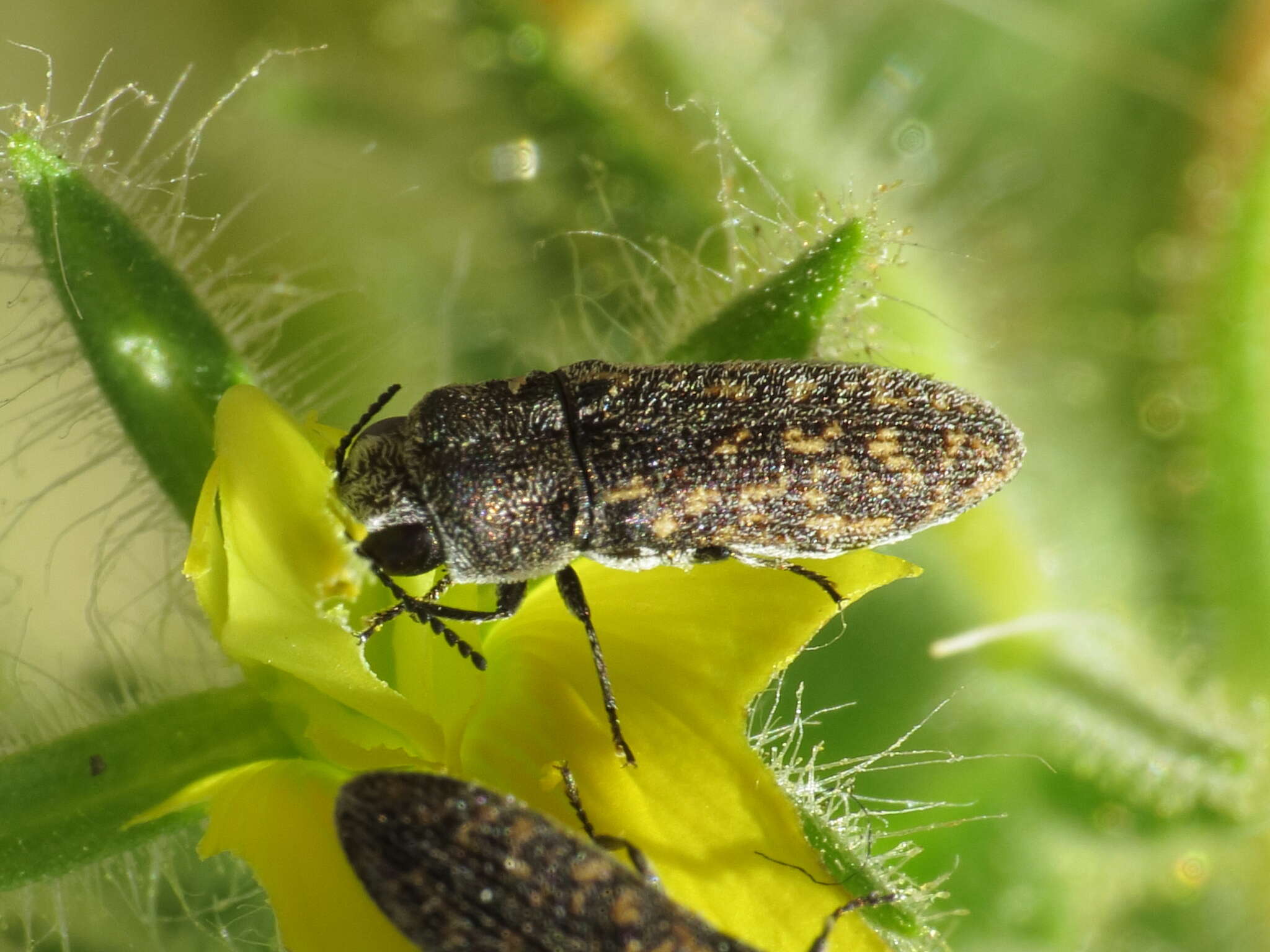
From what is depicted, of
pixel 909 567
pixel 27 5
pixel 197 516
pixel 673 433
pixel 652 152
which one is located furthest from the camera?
pixel 27 5

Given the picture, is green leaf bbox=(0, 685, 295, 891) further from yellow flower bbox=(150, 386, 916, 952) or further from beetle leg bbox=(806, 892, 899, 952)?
beetle leg bbox=(806, 892, 899, 952)

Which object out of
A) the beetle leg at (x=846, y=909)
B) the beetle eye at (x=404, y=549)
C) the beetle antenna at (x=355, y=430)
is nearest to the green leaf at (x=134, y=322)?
the beetle antenna at (x=355, y=430)

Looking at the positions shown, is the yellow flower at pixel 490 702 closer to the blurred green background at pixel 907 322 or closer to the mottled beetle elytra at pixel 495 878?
the mottled beetle elytra at pixel 495 878

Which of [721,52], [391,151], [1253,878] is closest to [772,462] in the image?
[721,52]

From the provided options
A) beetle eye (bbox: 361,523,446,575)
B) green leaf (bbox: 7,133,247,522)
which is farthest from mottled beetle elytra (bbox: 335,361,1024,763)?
green leaf (bbox: 7,133,247,522)

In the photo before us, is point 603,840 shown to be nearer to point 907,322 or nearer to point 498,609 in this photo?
point 498,609

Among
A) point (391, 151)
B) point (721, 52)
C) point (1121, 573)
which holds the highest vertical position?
point (721, 52)

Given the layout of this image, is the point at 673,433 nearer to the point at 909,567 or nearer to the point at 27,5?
the point at 909,567

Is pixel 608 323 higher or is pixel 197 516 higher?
pixel 608 323
